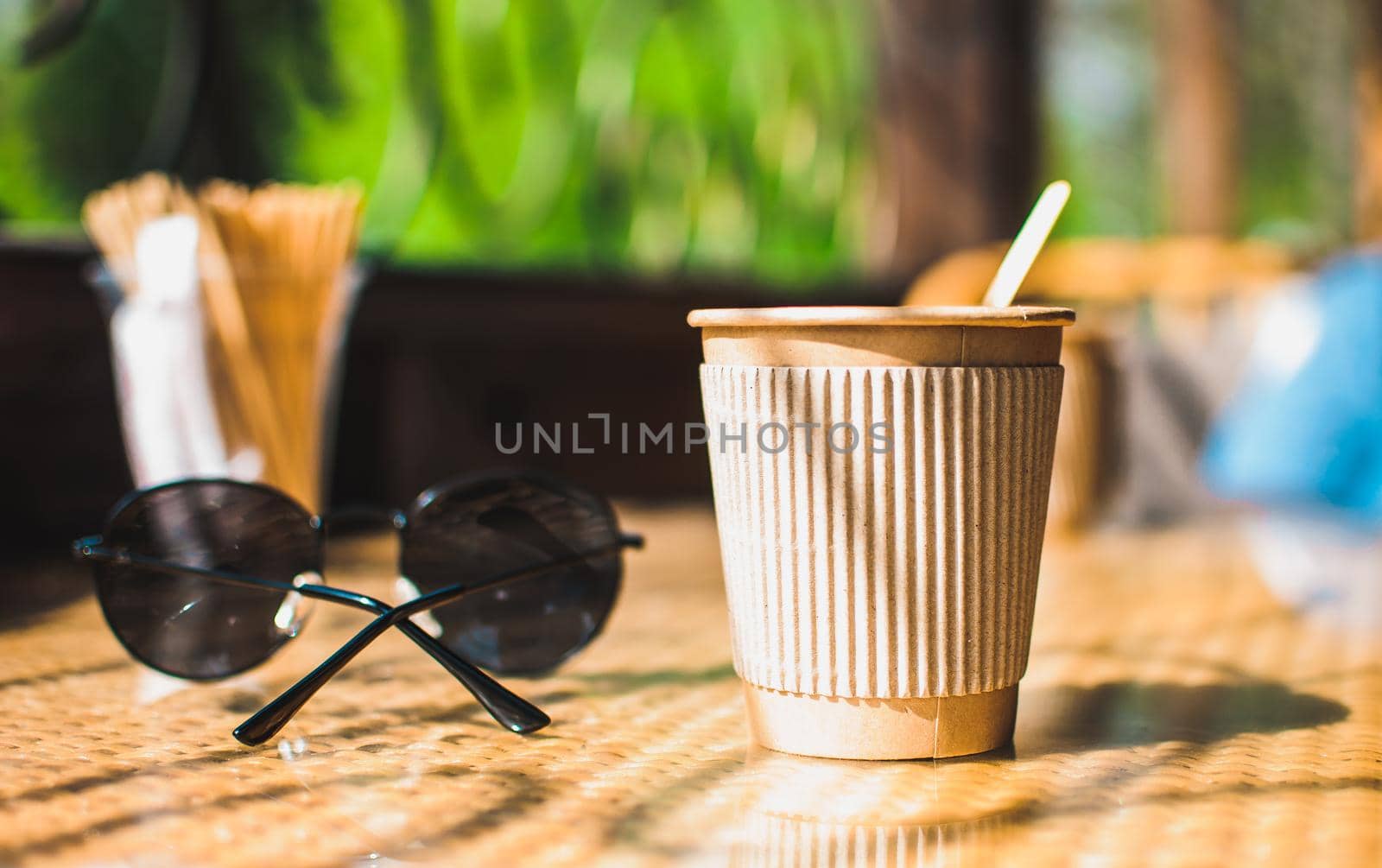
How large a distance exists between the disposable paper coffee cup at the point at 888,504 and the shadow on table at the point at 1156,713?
0.21 feet

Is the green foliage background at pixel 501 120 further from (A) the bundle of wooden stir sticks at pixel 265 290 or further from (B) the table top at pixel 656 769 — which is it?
(B) the table top at pixel 656 769

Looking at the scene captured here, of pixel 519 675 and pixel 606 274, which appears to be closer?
pixel 519 675

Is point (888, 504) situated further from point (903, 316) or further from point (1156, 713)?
point (1156, 713)

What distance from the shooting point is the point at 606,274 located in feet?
4.86

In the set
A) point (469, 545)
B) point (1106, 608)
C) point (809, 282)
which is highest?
point (809, 282)

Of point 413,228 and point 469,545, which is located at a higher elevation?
point 413,228

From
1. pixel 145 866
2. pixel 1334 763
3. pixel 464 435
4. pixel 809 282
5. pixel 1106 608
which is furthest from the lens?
pixel 809 282

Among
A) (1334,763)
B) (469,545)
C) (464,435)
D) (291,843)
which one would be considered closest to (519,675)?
(469,545)

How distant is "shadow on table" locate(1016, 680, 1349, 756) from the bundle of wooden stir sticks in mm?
521

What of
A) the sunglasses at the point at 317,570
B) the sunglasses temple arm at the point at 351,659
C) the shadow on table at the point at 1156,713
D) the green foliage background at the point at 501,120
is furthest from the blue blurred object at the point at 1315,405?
the sunglasses temple arm at the point at 351,659

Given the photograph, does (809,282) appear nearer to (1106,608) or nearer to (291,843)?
(1106,608)

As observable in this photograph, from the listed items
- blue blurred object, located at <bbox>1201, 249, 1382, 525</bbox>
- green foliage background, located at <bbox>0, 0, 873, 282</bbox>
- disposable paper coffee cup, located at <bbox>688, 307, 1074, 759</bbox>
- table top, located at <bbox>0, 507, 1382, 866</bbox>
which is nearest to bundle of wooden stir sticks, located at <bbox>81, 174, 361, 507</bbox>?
table top, located at <bbox>0, 507, 1382, 866</bbox>

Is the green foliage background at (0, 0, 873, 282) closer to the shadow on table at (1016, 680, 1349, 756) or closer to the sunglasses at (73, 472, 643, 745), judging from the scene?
the sunglasses at (73, 472, 643, 745)

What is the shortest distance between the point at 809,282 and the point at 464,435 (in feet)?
2.11
